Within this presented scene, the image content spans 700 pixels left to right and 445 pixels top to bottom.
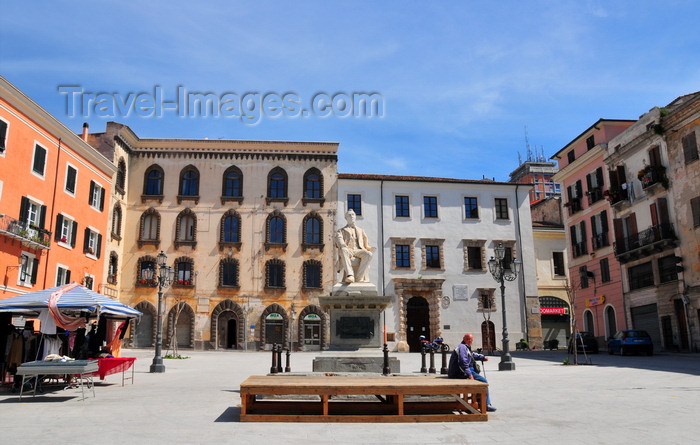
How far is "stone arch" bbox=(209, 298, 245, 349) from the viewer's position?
133 feet

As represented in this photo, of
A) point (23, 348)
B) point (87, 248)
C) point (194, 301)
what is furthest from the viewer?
point (194, 301)

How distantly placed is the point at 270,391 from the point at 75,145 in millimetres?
28820

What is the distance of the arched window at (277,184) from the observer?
43281 mm

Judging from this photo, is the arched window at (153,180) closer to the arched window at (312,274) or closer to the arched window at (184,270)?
the arched window at (184,270)

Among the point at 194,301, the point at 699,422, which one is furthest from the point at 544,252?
the point at 699,422

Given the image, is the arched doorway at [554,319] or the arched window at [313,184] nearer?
Result: the arched window at [313,184]

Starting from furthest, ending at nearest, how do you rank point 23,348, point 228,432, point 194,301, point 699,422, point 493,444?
point 194,301, point 23,348, point 699,422, point 228,432, point 493,444

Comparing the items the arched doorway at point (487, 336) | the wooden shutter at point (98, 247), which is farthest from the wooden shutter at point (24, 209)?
the arched doorway at point (487, 336)

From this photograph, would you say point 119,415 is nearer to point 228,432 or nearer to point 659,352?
point 228,432

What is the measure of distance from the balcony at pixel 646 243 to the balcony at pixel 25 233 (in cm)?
3239

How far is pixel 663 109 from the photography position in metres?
33.0

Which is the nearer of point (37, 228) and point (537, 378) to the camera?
point (537, 378)

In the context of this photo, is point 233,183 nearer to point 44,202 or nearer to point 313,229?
point 313,229

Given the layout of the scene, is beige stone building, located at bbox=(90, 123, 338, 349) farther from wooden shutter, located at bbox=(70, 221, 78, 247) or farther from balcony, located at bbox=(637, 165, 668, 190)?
balcony, located at bbox=(637, 165, 668, 190)
